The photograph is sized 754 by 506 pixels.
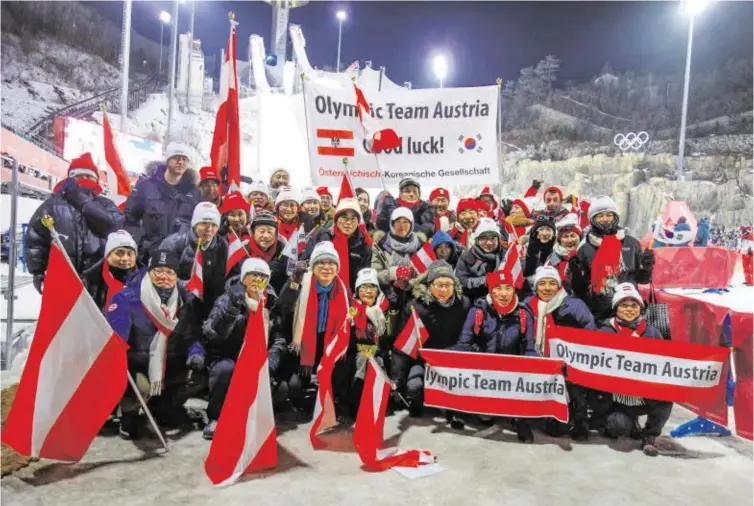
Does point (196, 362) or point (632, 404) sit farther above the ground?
point (196, 362)

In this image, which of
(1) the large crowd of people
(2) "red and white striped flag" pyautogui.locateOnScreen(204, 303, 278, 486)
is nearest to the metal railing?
(1) the large crowd of people

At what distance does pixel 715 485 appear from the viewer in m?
3.35

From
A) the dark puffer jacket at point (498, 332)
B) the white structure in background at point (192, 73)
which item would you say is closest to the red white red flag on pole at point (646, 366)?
the dark puffer jacket at point (498, 332)

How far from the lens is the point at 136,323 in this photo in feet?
12.8

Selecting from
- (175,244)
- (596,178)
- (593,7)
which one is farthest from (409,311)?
(593,7)

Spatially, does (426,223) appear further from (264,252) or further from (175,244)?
(175,244)

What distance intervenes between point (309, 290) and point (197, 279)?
880 millimetres

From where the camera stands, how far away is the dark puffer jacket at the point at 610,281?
4.61 metres

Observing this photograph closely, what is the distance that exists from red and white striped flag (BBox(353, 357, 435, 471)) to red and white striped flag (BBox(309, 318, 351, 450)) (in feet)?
0.99

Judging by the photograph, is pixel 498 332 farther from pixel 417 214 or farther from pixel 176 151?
pixel 176 151

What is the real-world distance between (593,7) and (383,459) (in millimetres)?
53390

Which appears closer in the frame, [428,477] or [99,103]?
[428,477]

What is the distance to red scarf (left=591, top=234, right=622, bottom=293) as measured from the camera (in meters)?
4.55

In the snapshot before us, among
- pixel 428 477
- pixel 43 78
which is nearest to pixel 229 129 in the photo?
pixel 428 477
